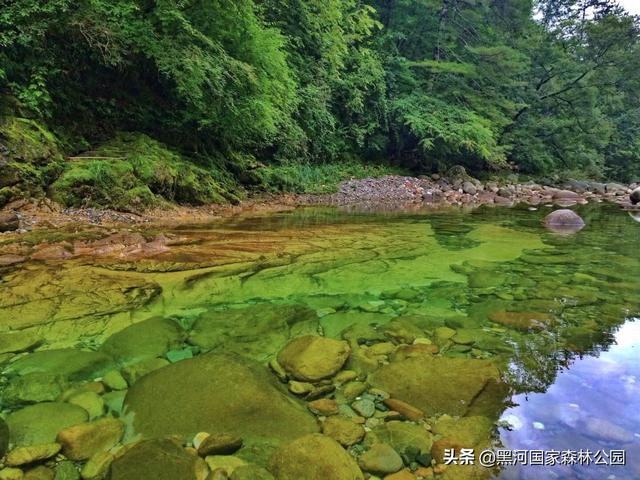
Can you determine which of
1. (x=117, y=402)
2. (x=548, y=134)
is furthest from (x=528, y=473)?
(x=548, y=134)

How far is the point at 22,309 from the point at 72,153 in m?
4.17

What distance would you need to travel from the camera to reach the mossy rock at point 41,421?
1.48m

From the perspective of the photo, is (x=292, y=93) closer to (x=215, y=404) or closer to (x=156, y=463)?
(x=215, y=404)

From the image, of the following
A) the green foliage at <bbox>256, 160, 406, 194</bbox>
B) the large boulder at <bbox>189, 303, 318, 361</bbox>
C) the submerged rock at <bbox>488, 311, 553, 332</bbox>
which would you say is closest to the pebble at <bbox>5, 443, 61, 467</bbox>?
the large boulder at <bbox>189, 303, 318, 361</bbox>

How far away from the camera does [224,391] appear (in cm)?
179

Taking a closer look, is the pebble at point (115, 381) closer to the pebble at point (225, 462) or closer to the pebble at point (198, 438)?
the pebble at point (198, 438)

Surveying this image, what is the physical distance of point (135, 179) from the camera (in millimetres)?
6000

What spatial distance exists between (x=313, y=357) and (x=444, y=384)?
2.15ft

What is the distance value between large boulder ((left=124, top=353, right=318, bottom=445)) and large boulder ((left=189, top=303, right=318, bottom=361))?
0.99 feet

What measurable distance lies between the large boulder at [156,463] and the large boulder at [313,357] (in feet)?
2.28

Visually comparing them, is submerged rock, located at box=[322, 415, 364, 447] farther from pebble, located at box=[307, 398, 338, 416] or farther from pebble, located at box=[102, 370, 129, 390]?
pebble, located at box=[102, 370, 129, 390]

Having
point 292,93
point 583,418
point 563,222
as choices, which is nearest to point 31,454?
point 583,418

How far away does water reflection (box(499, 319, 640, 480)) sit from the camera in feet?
4.75

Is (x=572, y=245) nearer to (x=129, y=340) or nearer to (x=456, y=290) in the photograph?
(x=456, y=290)
